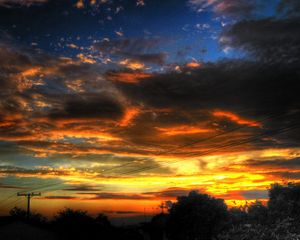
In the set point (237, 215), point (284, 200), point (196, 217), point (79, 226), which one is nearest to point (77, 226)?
point (79, 226)

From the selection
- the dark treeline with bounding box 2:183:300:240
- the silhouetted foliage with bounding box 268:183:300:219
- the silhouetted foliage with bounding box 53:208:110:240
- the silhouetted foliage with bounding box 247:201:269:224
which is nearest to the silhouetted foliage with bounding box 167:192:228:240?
the dark treeline with bounding box 2:183:300:240

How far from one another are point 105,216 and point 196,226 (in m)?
13.5

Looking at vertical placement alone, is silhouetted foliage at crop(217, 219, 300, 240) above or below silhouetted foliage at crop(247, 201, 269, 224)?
below

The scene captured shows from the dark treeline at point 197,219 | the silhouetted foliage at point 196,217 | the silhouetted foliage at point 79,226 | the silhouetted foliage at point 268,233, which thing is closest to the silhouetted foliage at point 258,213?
the dark treeline at point 197,219

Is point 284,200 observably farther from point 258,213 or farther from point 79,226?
point 79,226

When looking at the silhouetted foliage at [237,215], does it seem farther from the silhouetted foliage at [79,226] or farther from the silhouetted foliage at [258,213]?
the silhouetted foliage at [79,226]

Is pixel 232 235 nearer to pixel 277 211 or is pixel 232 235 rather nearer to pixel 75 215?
pixel 277 211

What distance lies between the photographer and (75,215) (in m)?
53.5

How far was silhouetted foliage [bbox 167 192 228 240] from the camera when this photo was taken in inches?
2189

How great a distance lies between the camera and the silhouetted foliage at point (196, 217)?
55.6 metres

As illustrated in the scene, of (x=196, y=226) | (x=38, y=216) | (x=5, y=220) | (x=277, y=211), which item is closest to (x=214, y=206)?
(x=196, y=226)

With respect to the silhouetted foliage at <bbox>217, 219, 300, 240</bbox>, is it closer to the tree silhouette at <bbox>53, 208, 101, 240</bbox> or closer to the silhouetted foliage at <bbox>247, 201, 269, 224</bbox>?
the silhouetted foliage at <bbox>247, 201, 269, 224</bbox>

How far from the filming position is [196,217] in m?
56.8

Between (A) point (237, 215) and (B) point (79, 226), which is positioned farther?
(A) point (237, 215)
